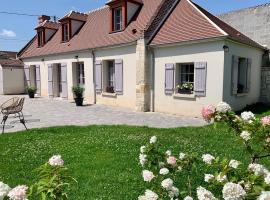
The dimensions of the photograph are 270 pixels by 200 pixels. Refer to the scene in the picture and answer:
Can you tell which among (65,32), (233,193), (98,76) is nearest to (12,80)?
(65,32)

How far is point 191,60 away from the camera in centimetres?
1139

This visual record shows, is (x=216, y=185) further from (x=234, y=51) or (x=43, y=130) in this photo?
(x=234, y=51)

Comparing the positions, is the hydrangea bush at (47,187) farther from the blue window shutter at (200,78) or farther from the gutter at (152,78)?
the gutter at (152,78)

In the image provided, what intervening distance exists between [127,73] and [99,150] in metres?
8.06

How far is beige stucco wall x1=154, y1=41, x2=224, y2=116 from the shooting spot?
10.6 meters

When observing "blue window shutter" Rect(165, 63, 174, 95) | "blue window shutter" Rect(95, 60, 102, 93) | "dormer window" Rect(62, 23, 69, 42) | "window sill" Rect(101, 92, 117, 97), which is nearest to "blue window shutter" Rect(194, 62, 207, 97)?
"blue window shutter" Rect(165, 63, 174, 95)

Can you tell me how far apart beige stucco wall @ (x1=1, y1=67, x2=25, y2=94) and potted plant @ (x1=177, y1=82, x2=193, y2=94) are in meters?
17.2

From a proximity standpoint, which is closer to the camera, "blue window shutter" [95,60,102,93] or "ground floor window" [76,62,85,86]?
"blue window shutter" [95,60,102,93]

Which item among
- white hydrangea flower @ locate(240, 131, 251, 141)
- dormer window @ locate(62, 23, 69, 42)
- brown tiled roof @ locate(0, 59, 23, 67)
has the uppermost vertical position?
dormer window @ locate(62, 23, 69, 42)

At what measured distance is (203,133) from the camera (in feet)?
26.3

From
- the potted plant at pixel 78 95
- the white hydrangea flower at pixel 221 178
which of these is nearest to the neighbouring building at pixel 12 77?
the potted plant at pixel 78 95

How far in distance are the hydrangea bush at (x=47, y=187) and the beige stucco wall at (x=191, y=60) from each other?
9.38m

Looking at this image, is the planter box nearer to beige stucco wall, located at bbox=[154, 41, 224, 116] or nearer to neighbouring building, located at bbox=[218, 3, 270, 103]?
beige stucco wall, located at bbox=[154, 41, 224, 116]

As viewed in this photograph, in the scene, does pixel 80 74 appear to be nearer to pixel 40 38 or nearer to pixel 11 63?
pixel 40 38
